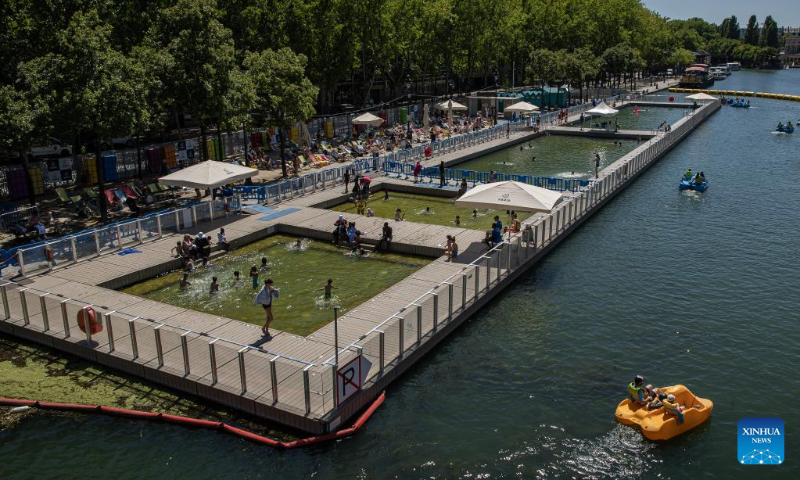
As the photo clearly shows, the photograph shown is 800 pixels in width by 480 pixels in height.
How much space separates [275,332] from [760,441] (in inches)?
533

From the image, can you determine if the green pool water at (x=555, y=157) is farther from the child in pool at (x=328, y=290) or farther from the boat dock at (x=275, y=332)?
the child in pool at (x=328, y=290)

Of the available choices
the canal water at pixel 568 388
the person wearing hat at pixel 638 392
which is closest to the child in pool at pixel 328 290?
the canal water at pixel 568 388

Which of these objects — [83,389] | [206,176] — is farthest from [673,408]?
[206,176]

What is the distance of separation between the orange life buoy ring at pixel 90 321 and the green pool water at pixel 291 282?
415 cm

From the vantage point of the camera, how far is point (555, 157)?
177ft

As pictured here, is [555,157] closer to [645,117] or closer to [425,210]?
[425,210]

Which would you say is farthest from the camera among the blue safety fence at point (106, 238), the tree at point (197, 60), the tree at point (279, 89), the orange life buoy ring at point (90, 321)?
the tree at point (279, 89)

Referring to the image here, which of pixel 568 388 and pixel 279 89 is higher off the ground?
pixel 279 89

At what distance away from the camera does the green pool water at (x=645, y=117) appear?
73500mm

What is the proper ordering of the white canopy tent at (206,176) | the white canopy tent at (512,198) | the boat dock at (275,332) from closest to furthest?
the boat dock at (275,332), the white canopy tent at (512,198), the white canopy tent at (206,176)

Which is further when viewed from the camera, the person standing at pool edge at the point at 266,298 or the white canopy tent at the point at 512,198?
the white canopy tent at the point at 512,198

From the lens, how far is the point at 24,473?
14.8 m

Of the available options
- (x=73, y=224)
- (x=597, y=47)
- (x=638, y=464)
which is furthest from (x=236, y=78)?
(x=597, y=47)

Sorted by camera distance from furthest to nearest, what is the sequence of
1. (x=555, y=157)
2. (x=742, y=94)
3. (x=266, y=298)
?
1. (x=742, y=94)
2. (x=555, y=157)
3. (x=266, y=298)
